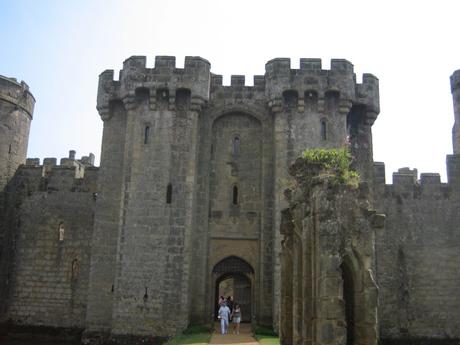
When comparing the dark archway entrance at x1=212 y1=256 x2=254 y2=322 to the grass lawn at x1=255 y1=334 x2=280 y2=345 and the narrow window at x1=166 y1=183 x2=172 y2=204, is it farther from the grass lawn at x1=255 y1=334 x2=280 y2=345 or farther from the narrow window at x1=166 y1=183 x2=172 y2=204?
the grass lawn at x1=255 y1=334 x2=280 y2=345

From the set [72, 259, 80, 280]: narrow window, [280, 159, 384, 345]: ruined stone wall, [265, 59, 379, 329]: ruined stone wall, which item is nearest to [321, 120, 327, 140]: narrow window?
[265, 59, 379, 329]: ruined stone wall

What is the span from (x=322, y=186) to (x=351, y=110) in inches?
519

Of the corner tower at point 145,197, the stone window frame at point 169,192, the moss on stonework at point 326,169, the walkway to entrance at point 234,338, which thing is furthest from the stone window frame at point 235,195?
the moss on stonework at point 326,169

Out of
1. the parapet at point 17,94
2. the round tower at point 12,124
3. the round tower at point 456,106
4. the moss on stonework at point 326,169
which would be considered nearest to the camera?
the moss on stonework at point 326,169

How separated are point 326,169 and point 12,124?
18.1 m

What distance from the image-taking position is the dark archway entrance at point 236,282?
21812 mm

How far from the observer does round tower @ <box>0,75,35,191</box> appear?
2472 centimetres

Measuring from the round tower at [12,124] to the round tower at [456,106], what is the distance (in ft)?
66.1

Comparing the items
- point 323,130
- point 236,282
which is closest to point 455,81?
point 323,130

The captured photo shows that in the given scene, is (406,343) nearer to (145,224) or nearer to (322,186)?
(145,224)

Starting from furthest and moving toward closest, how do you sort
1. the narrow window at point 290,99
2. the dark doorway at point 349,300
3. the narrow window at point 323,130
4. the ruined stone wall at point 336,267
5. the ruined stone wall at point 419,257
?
the ruined stone wall at point 419,257 < the narrow window at point 290,99 < the narrow window at point 323,130 < the dark doorway at point 349,300 < the ruined stone wall at point 336,267

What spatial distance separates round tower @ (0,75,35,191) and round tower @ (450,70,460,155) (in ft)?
66.1

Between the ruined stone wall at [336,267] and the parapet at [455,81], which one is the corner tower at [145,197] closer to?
the ruined stone wall at [336,267]

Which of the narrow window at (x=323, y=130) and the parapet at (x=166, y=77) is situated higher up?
the parapet at (x=166, y=77)
